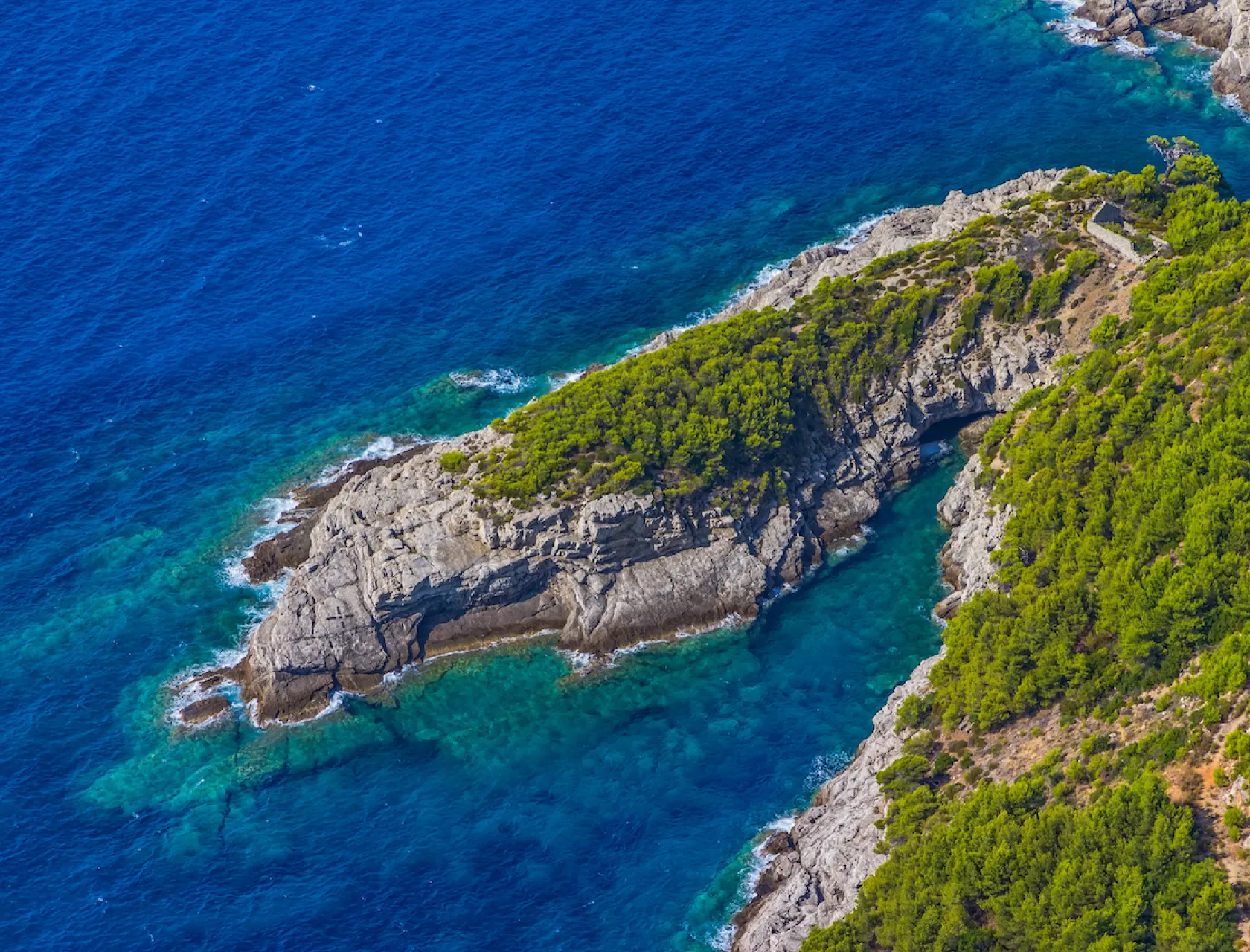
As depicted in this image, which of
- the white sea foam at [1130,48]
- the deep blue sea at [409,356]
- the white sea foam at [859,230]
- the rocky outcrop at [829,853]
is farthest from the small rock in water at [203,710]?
the white sea foam at [1130,48]

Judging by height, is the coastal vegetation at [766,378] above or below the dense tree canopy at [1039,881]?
above

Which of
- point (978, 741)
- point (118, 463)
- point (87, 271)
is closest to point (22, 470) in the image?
point (118, 463)

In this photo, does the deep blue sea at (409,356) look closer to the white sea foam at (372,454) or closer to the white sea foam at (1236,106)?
the white sea foam at (372,454)

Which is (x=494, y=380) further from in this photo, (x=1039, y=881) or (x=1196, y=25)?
(x=1196, y=25)

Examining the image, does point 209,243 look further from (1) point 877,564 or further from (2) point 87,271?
(1) point 877,564

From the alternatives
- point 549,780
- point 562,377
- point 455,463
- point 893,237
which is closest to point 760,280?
point 893,237
